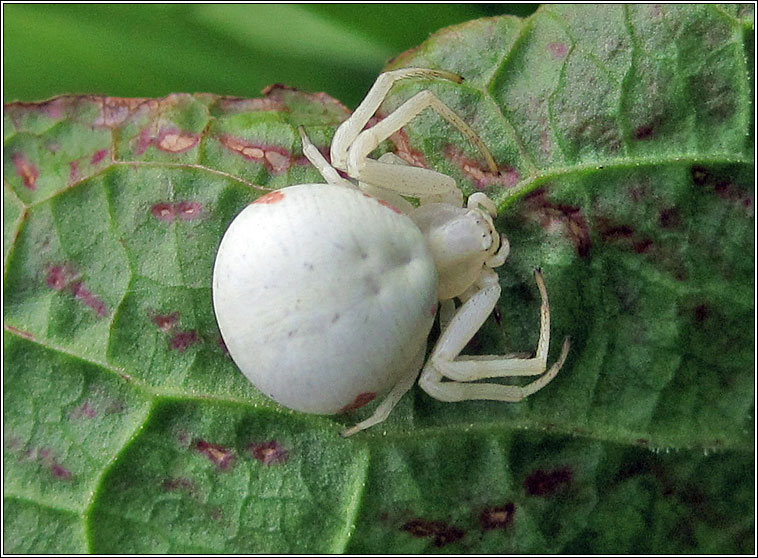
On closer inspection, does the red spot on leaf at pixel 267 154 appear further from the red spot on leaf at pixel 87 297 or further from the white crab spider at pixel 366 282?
the red spot on leaf at pixel 87 297

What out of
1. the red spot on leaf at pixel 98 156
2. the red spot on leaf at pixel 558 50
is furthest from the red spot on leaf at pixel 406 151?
the red spot on leaf at pixel 98 156

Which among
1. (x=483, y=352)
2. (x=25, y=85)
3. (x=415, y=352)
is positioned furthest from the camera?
(x=25, y=85)

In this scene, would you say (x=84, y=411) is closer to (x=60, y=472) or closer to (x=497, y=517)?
(x=60, y=472)

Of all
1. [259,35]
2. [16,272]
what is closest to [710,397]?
[259,35]

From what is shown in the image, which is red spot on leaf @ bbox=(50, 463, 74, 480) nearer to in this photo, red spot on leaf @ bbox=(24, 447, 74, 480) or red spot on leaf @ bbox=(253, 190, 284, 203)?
red spot on leaf @ bbox=(24, 447, 74, 480)

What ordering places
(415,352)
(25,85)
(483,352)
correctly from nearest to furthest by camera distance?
(415,352)
(483,352)
(25,85)

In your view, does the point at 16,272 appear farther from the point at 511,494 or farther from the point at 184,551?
the point at 511,494

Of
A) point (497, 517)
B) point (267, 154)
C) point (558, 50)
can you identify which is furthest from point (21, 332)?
point (558, 50)

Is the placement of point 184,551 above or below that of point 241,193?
below
